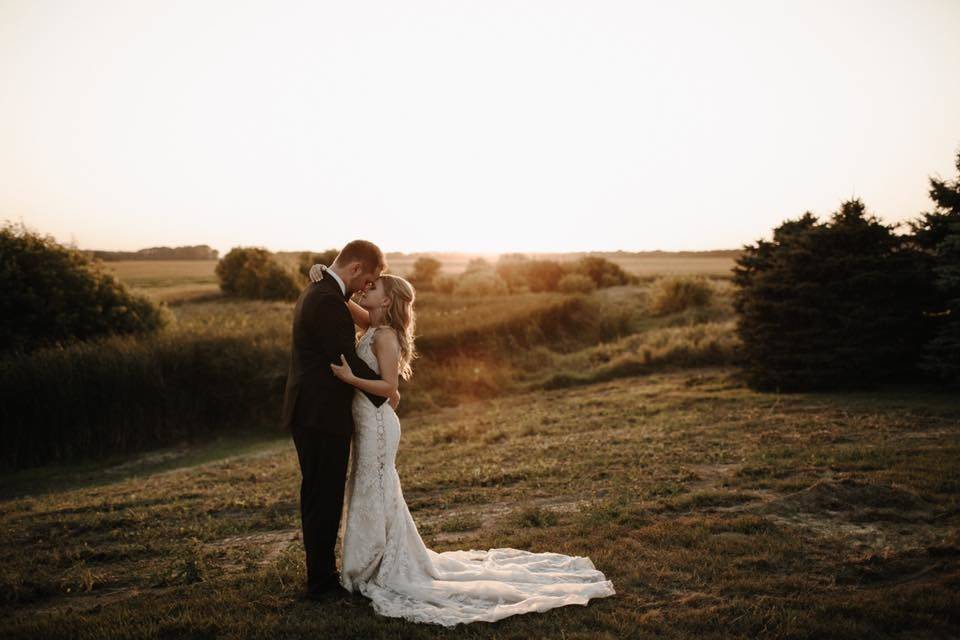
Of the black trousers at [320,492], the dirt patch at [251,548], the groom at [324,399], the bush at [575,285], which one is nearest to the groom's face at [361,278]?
the groom at [324,399]

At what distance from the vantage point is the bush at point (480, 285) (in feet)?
132

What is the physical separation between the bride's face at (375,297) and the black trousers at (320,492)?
1.09 meters

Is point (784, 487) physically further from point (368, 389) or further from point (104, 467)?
point (104, 467)

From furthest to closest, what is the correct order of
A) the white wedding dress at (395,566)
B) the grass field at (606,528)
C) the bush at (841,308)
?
the bush at (841,308) → the white wedding dress at (395,566) → the grass field at (606,528)

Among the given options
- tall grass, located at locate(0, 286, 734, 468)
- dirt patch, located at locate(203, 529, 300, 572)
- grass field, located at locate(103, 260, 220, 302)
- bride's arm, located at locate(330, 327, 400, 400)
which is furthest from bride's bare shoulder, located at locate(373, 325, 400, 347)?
grass field, located at locate(103, 260, 220, 302)

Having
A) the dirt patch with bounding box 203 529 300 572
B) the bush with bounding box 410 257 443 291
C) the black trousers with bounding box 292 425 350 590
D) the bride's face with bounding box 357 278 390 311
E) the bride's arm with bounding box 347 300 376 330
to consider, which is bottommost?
the dirt patch with bounding box 203 529 300 572

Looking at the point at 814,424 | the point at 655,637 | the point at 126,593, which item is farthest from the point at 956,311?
the point at 126,593

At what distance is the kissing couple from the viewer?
4.63 meters

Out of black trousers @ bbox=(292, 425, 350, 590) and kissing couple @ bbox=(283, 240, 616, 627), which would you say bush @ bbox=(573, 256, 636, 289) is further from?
black trousers @ bbox=(292, 425, 350, 590)

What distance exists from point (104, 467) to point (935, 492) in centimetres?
1423

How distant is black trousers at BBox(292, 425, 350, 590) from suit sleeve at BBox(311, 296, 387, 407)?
23.5 inches

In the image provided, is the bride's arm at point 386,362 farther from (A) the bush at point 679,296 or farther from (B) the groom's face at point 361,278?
(A) the bush at point 679,296

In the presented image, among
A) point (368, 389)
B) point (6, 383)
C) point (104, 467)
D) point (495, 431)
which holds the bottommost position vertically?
point (104, 467)

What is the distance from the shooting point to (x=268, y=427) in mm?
15430
